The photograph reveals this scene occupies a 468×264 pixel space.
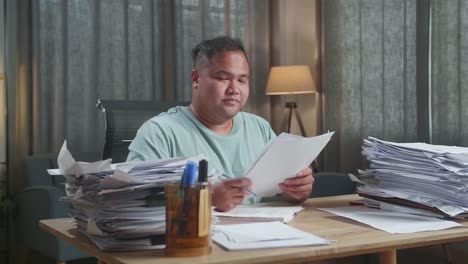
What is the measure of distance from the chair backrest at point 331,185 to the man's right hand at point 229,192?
1224mm

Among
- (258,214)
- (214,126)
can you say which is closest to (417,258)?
(214,126)

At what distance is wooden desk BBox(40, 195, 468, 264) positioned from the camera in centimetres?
96

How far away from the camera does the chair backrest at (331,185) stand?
2.53 m

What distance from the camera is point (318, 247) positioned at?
1.03 meters

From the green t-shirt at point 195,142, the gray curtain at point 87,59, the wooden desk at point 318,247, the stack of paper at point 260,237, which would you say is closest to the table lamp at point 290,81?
the gray curtain at point 87,59

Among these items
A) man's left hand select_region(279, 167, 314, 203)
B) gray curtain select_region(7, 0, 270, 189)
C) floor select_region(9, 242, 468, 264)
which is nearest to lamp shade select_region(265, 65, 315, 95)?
gray curtain select_region(7, 0, 270, 189)

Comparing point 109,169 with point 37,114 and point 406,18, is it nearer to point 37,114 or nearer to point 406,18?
point 37,114

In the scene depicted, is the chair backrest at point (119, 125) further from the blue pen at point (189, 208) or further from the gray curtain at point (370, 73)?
the gray curtain at point (370, 73)

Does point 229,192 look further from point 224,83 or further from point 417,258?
point 417,258

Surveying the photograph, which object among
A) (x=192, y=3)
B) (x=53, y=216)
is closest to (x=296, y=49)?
(x=192, y=3)

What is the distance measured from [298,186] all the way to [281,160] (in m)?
0.20

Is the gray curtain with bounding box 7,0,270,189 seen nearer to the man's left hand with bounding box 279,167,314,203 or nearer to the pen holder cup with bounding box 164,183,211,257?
the man's left hand with bounding box 279,167,314,203

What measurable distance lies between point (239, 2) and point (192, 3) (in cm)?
35

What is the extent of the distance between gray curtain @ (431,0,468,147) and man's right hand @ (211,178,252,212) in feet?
7.39
